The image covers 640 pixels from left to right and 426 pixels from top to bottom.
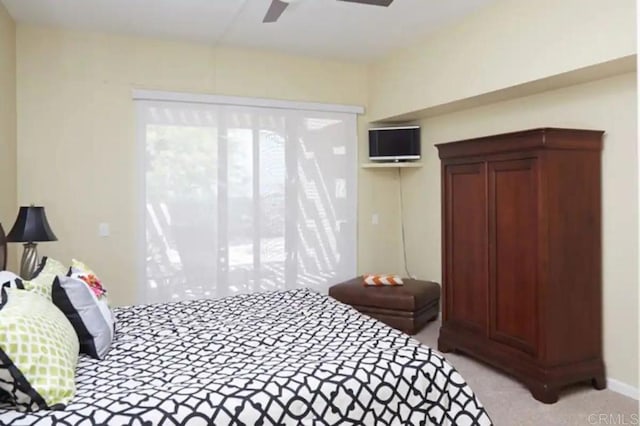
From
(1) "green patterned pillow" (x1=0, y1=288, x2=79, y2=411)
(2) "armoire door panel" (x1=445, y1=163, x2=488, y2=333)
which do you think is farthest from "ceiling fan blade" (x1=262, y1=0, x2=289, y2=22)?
(1) "green patterned pillow" (x1=0, y1=288, x2=79, y2=411)

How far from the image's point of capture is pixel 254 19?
372cm

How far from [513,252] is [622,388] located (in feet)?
3.52

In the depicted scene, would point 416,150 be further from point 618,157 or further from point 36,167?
point 36,167

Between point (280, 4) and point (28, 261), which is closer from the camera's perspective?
point (280, 4)

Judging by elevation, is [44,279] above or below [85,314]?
above

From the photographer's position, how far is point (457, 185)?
3.59m

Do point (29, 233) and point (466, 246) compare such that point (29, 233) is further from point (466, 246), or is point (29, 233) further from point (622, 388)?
point (622, 388)

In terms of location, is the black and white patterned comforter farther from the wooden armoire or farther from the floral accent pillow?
the wooden armoire

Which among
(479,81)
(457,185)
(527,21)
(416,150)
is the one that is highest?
(527,21)

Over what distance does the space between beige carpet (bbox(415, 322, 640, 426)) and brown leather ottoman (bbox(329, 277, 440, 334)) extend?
36.3 inches

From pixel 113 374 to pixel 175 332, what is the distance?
55 cm

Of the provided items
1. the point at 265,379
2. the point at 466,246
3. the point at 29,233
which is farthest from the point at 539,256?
the point at 29,233

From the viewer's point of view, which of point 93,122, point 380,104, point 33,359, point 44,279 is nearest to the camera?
point 33,359

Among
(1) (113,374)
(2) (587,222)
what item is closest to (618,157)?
(2) (587,222)
